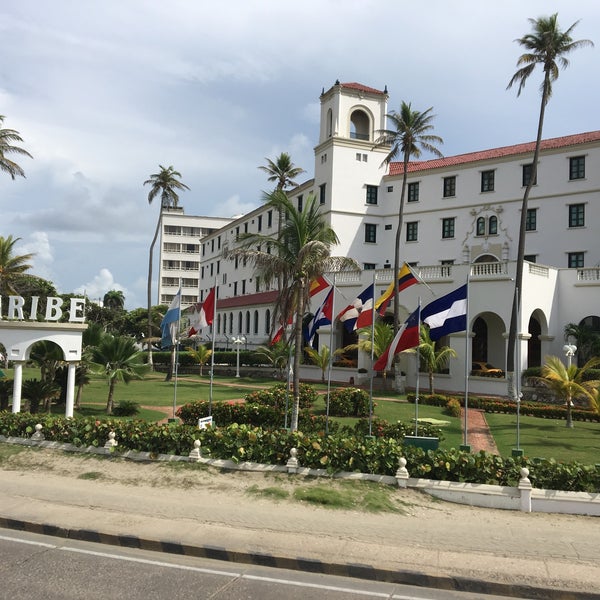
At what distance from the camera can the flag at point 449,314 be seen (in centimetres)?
1717

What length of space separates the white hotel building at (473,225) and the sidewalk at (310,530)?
2108cm

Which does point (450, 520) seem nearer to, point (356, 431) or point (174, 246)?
point (356, 431)

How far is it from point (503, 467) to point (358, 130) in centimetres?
4104

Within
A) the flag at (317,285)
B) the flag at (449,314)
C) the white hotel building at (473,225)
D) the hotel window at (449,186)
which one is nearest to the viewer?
the flag at (449,314)

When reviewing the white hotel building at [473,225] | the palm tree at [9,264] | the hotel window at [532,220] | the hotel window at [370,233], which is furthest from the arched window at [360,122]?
the palm tree at [9,264]

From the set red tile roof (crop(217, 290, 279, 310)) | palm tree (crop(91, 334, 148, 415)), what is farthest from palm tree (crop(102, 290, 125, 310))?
palm tree (crop(91, 334, 148, 415))

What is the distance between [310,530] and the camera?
34.9 ft

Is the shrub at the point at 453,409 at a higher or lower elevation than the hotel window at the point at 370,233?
lower

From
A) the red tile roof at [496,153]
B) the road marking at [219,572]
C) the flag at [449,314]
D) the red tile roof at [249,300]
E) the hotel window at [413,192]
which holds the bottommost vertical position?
the road marking at [219,572]

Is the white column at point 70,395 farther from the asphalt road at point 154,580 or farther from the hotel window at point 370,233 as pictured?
the hotel window at point 370,233

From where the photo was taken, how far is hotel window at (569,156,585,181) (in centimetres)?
3888

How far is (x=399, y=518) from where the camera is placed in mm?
11430

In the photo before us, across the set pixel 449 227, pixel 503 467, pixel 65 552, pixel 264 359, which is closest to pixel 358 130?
pixel 449 227

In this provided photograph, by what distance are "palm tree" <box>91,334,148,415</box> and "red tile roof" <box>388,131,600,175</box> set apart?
30.0 meters
